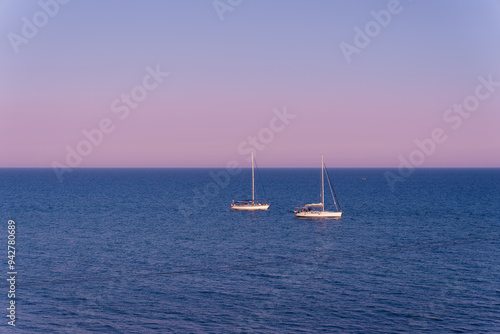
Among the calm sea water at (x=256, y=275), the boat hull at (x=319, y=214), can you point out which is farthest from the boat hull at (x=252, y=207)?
the boat hull at (x=319, y=214)

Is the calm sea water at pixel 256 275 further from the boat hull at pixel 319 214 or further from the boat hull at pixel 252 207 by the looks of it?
the boat hull at pixel 252 207

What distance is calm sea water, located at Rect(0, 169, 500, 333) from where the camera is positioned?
50.4m

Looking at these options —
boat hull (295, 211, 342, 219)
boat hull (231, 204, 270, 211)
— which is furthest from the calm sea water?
boat hull (231, 204, 270, 211)

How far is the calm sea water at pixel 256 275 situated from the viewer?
165ft

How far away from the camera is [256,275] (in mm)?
66188

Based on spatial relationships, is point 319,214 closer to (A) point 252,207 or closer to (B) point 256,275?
(A) point 252,207

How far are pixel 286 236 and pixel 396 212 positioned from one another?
1929 inches

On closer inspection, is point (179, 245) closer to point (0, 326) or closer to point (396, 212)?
point (0, 326)

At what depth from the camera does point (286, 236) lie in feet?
314

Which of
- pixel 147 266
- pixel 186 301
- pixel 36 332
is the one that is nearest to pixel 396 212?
pixel 147 266

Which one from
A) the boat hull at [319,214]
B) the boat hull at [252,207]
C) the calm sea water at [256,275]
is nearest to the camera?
the calm sea water at [256,275]

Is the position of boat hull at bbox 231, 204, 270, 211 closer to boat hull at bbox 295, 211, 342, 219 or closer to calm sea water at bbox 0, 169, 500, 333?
calm sea water at bbox 0, 169, 500, 333

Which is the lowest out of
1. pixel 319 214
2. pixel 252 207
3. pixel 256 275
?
pixel 256 275

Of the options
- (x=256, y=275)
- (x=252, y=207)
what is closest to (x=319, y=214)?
(x=252, y=207)
